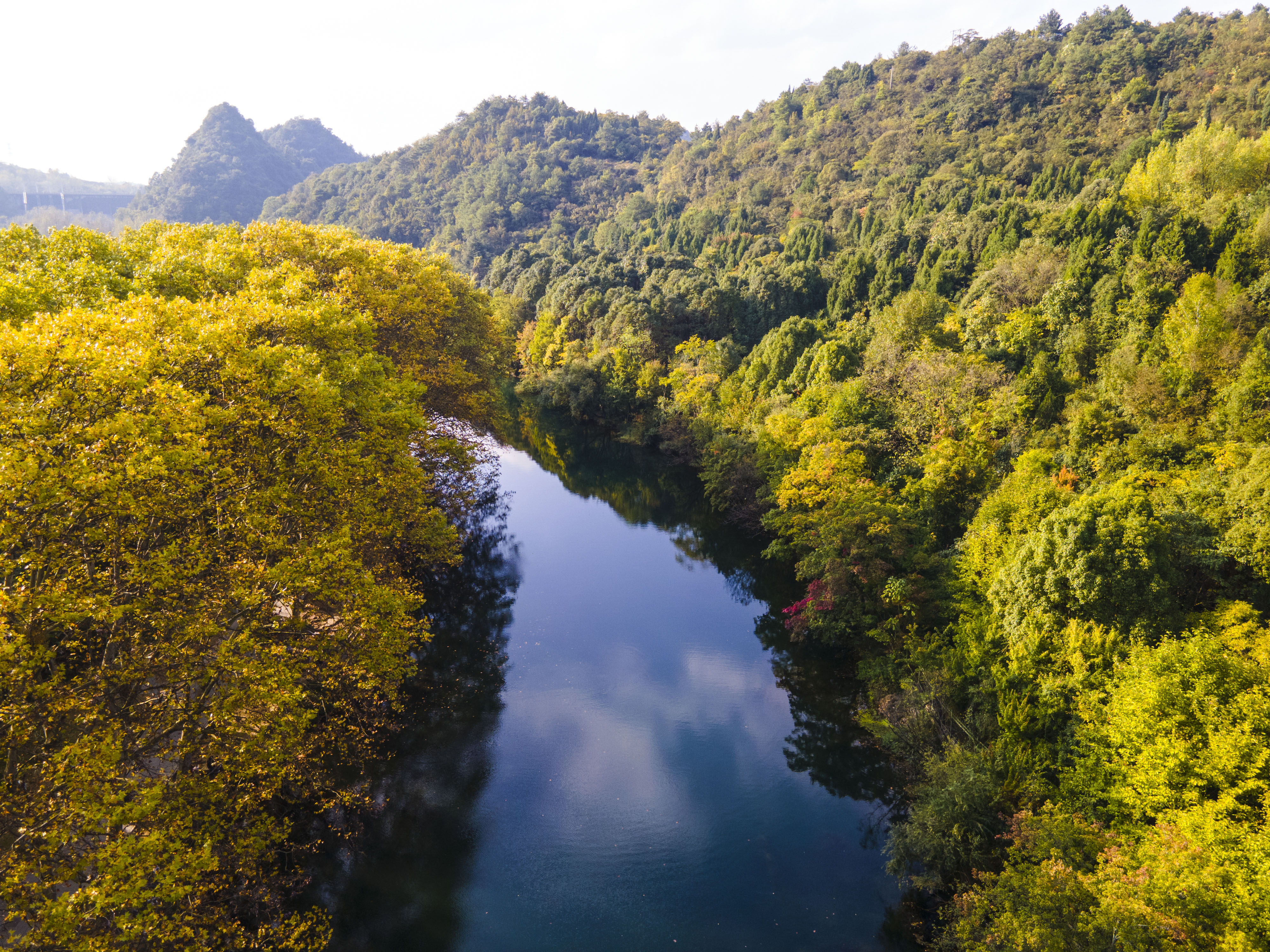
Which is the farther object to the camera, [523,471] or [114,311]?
[523,471]

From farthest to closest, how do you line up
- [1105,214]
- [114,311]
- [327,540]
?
[1105,214] < [327,540] < [114,311]

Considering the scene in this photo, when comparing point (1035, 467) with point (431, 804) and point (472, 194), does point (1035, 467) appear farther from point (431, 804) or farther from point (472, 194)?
point (472, 194)

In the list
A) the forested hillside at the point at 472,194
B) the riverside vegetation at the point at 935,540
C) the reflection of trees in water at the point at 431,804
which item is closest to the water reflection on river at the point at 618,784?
the reflection of trees in water at the point at 431,804

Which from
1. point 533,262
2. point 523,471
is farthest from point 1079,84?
point 523,471

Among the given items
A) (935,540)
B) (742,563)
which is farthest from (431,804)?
(935,540)

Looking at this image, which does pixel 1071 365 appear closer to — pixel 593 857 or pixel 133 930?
pixel 593 857

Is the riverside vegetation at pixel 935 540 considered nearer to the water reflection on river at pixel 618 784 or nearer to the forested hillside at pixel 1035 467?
the forested hillside at pixel 1035 467

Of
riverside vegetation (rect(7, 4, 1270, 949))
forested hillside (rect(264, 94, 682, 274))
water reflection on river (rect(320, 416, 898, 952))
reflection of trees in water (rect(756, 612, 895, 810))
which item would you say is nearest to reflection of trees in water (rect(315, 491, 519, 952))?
water reflection on river (rect(320, 416, 898, 952))
